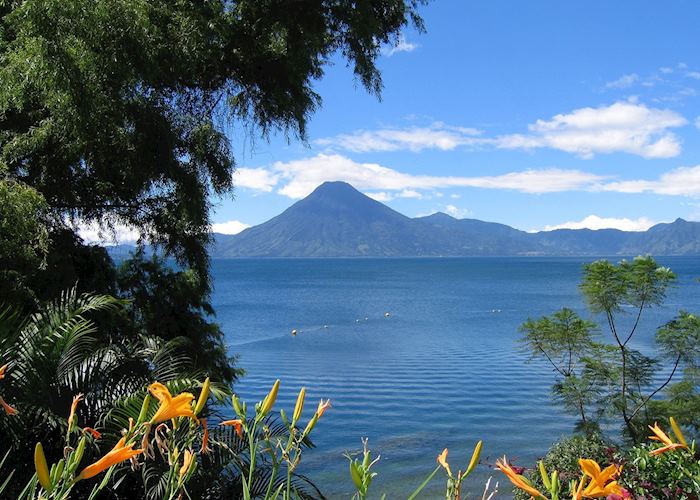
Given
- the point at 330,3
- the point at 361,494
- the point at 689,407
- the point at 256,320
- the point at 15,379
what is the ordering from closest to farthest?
the point at 361,494, the point at 15,379, the point at 330,3, the point at 689,407, the point at 256,320

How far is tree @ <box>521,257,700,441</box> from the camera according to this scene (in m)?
10.6

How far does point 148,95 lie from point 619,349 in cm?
905

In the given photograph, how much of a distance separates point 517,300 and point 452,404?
3813cm

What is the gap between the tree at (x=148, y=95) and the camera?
5406mm

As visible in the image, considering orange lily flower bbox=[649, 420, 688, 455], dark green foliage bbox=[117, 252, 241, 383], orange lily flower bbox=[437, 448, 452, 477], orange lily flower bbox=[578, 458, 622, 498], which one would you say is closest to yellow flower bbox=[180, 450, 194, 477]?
orange lily flower bbox=[437, 448, 452, 477]

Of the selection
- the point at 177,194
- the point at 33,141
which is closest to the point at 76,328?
Answer: the point at 33,141

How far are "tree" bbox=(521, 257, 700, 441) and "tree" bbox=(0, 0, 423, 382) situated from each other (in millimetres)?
5863

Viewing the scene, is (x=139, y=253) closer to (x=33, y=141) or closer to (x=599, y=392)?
(x=33, y=141)

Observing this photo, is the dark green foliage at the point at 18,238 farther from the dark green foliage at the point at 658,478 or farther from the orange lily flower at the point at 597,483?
the orange lily flower at the point at 597,483

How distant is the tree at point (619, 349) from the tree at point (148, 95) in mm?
5863

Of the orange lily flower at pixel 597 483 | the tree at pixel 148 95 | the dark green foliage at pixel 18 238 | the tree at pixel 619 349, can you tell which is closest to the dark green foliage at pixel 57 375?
Result: the dark green foliage at pixel 18 238

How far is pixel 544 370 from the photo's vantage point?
20.8 metres

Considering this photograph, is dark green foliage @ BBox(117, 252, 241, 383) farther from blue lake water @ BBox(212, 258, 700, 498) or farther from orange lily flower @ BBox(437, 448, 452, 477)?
orange lily flower @ BBox(437, 448, 452, 477)

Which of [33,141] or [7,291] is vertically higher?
[33,141]
